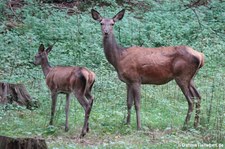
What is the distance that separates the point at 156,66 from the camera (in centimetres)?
1165

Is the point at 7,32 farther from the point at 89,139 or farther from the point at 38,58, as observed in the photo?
the point at 89,139

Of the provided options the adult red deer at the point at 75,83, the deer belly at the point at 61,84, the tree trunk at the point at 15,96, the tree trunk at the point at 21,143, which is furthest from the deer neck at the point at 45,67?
the tree trunk at the point at 21,143

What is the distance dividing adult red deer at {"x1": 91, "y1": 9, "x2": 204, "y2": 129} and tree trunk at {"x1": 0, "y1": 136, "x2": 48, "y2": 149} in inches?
209

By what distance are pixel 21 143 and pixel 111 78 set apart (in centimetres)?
994

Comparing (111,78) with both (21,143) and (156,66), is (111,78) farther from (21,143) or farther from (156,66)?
(21,143)

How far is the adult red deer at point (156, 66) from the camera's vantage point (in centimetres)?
1144

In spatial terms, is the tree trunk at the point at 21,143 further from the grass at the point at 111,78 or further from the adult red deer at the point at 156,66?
the adult red deer at the point at 156,66

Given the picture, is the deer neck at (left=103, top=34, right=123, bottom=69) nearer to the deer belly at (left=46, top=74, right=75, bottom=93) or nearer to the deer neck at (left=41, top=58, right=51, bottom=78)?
the deer neck at (left=41, top=58, right=51, bottom=78)

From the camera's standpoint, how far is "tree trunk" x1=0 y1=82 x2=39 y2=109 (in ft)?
41.1

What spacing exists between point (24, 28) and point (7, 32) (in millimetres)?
582

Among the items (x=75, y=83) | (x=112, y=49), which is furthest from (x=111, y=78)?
(x=75, y=83)

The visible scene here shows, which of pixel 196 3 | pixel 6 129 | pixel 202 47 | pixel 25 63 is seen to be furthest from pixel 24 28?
pixel 6 129

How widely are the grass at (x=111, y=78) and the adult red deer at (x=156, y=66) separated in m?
0.55

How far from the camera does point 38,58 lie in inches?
486
